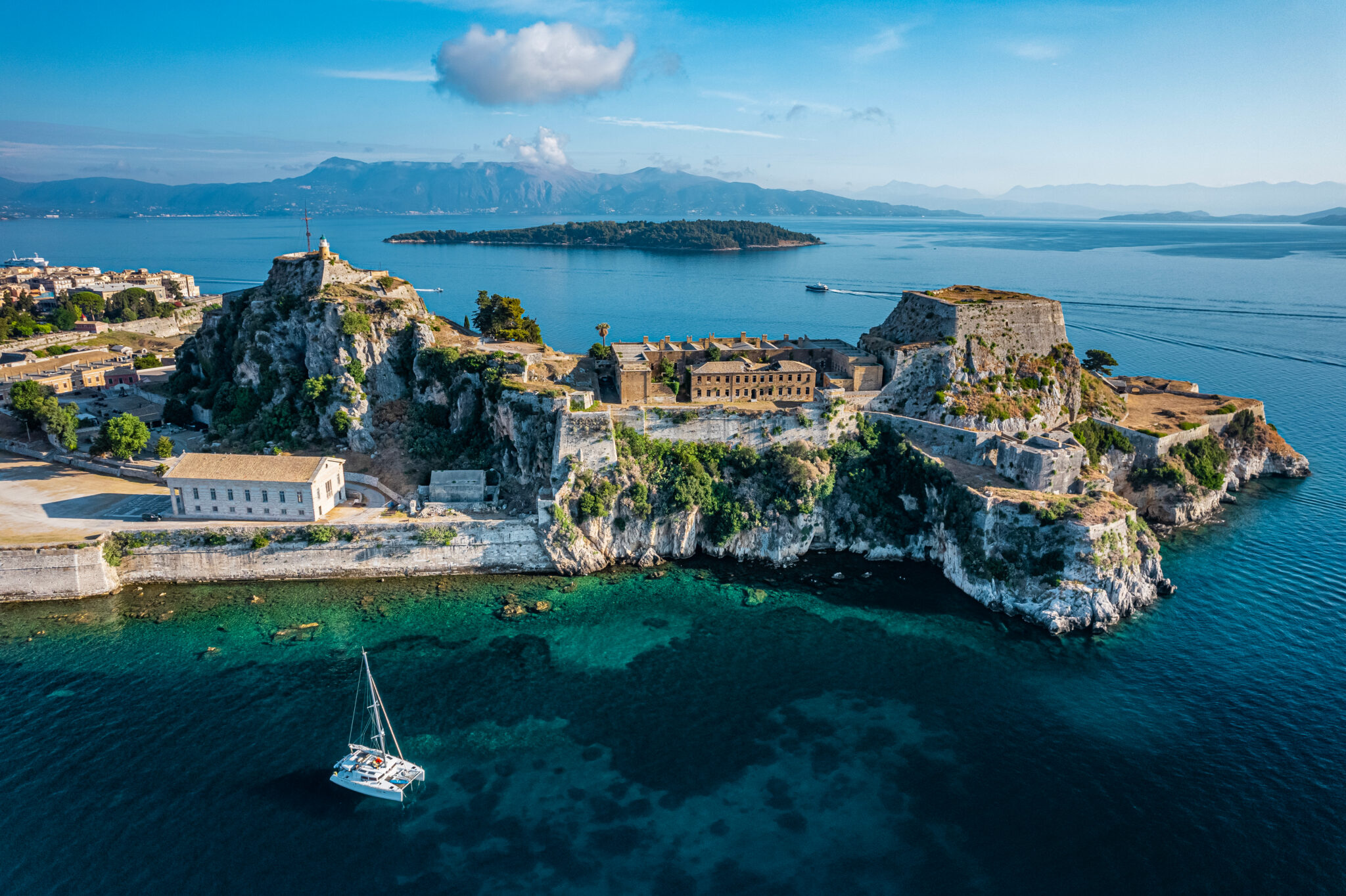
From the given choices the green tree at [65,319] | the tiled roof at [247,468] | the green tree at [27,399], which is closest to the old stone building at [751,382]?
the tiled roof at [247,468]

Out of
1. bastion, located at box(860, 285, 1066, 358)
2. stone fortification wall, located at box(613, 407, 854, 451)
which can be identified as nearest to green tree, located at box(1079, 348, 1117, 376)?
bastion, located at box(860, 285, 1066, 358)

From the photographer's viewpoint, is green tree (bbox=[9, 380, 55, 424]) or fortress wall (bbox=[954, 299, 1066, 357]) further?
fortress wall (bbox=[954, 299, 1066, 357])

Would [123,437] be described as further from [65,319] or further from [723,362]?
[65,319]

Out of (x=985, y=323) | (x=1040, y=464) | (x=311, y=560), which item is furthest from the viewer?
(x=985, y=323)

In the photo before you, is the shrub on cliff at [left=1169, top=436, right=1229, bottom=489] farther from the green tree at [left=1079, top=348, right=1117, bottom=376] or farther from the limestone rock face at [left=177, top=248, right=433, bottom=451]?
the limestone rock face at [left=177, top=248, right=433, bottom=451]

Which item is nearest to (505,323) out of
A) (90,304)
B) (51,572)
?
(51,572)
